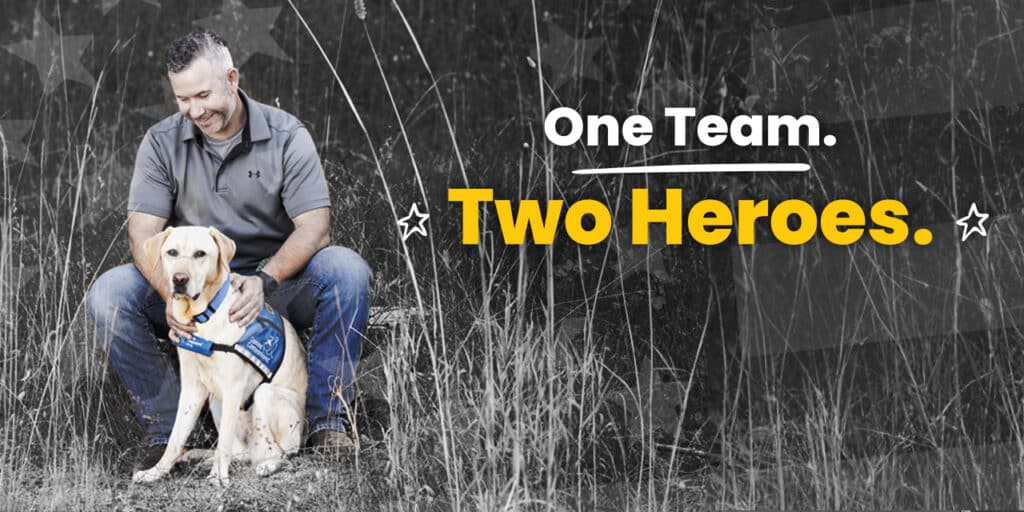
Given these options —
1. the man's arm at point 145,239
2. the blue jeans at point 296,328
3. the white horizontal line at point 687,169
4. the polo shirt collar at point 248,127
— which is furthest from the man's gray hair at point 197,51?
the white horizontal line at point 687,169

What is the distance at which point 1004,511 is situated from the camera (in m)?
5.66

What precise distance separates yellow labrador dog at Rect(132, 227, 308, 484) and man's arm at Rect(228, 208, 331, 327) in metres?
0.04

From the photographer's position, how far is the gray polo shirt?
18.0 ft

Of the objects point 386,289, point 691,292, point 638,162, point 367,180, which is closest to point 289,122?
point 367,180

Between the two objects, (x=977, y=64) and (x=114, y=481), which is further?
(x=977, y=64)

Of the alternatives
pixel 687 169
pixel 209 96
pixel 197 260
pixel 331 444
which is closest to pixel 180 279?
pixel 197 260

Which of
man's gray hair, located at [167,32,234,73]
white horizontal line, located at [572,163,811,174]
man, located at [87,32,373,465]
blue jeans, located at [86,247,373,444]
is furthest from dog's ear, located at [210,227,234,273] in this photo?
white horizontal line, located at [572,163,811,174]

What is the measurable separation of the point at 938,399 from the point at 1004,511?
1.68ft

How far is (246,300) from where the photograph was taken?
17.6 ft

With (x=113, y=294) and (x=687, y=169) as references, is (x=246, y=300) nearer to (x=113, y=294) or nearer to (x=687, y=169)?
(x=113, y=294)

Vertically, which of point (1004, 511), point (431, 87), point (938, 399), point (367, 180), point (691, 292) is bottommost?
point (1004, 511)

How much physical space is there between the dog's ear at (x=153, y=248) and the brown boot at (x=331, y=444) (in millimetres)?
912

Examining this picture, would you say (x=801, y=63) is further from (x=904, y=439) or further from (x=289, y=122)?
(x=289, y=122)

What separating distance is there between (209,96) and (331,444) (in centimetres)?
144
